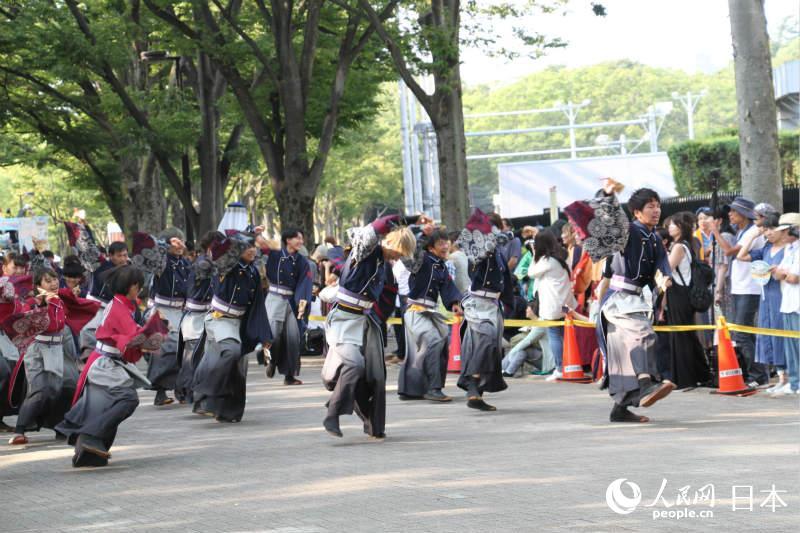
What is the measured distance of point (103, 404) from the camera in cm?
993

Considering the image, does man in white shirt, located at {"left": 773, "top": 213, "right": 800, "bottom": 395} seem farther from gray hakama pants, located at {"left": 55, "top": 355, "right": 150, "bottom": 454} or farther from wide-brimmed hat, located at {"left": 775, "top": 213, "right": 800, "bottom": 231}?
gray hakama pants, located at {"left": 55, "top": 355, "right": 150, "bottom": 454}

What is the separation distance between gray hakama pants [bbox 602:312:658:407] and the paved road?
327 millimetres

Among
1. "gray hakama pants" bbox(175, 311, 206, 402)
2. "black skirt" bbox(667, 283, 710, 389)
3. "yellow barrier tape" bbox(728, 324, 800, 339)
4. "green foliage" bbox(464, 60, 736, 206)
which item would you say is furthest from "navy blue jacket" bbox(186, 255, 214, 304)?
"green foliage" bbox(464, 60, 736, 206)

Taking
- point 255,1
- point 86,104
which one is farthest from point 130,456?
point 86,104

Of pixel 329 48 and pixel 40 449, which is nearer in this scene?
pixel 40 449

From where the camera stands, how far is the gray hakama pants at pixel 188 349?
13609mm

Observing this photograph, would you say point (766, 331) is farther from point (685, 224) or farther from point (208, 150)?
point (208, 150)

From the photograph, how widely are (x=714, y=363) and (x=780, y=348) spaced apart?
3.82 feet

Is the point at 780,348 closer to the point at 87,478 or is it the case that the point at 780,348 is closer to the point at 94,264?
the point at 87,478

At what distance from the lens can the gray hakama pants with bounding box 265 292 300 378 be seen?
52.3 feet

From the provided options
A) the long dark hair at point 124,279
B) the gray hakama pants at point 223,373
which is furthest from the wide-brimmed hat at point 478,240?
the long dark hair at point 124,279

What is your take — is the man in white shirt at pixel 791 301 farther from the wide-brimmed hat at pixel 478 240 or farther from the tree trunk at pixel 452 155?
the tree trunk at pixel 452 155

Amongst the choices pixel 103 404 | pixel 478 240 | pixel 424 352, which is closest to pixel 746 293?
pixel 478 240

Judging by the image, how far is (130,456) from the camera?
411 inches
